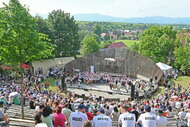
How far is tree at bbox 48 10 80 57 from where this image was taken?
40.8 meters

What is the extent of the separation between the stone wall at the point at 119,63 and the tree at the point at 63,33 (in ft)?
26.6

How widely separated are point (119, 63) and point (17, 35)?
76.8 ft

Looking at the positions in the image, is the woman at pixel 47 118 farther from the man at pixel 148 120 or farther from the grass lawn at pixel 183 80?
the grass lawn at pixel 183 80

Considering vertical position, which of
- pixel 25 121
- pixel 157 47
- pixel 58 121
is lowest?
pixel 25 121

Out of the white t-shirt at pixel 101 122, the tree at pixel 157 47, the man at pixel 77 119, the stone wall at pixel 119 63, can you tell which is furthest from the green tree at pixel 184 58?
the white t-shirt at pixel 101 122

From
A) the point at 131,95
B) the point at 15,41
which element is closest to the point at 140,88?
the point at 131,95

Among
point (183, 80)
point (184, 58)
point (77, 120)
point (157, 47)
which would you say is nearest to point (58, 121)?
point (77, 120)

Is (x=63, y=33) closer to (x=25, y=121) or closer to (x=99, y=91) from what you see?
(x=99, y=91)

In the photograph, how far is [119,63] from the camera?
3353 centimetres

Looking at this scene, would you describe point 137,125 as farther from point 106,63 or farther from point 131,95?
point 106,63

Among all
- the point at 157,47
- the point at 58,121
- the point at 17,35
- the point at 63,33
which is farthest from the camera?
the point at 63,33

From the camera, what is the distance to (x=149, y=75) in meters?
31.1

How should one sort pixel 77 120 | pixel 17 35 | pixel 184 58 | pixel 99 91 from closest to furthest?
pixel 77 120 → pixel 17 35 → pixel 99 91 → pixel 184 58

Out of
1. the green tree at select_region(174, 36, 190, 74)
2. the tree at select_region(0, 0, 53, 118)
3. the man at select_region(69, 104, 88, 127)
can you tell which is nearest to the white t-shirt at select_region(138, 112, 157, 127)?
the man at select_region(69, 104, 88, 127)
